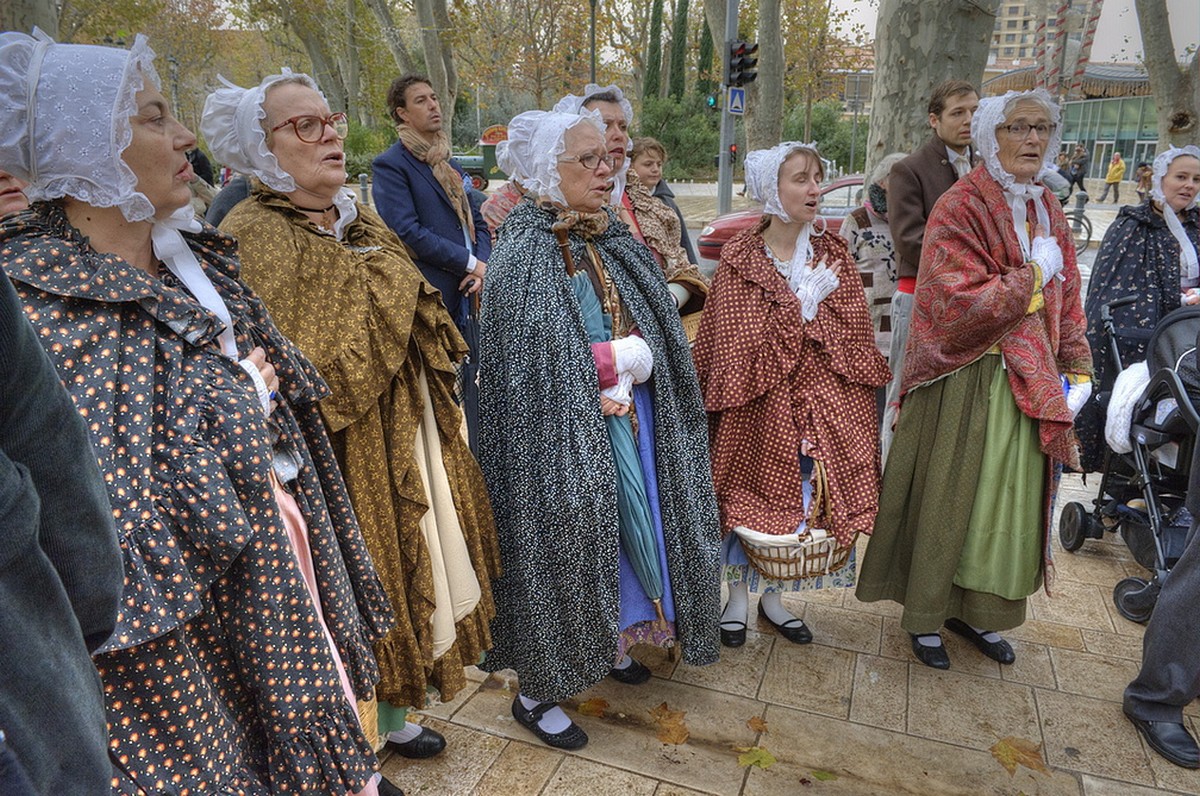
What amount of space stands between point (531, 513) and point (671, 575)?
1.81 feet

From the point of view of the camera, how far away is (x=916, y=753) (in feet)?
8.64

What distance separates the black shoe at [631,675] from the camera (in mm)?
3057

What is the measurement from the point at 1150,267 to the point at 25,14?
261 inches

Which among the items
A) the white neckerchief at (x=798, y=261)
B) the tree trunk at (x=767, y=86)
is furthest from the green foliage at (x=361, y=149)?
the white neckerchief at (x=798, y=261)

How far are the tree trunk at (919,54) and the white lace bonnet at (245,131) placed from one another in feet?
16.1

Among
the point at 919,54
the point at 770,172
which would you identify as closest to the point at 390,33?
the point at 919,54

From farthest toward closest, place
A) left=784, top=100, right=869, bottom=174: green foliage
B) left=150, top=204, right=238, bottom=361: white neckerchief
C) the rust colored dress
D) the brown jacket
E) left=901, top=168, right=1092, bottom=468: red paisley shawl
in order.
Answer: left=784, top=100, right=869, bottom=174: green foliage → the brown jacket → left=901, top=168, right=1092, bottom=468: red paisley shawl → the rust colored dress → left=150, top=204, right=238, bottom=361: white neckerchief

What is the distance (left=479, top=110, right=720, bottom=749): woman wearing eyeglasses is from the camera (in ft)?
8.13

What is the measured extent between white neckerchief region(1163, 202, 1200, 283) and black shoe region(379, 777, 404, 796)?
4.31 meters

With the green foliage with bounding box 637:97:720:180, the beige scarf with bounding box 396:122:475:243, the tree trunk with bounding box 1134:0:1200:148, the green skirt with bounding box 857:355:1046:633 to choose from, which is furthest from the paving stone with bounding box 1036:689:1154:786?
the green foliage with bounding box 637:97:720:180

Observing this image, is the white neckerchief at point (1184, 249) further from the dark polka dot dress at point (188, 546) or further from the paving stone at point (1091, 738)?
the dark polka dot dress at point (188, 546)

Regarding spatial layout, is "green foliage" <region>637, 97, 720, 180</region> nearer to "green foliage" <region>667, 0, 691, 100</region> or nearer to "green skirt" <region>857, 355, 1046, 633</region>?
"green foliage" <region>667, 0, 691, 100</region>

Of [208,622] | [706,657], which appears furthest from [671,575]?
[208,622]

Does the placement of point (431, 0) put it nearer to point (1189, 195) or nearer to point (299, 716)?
point (1189, 195)
